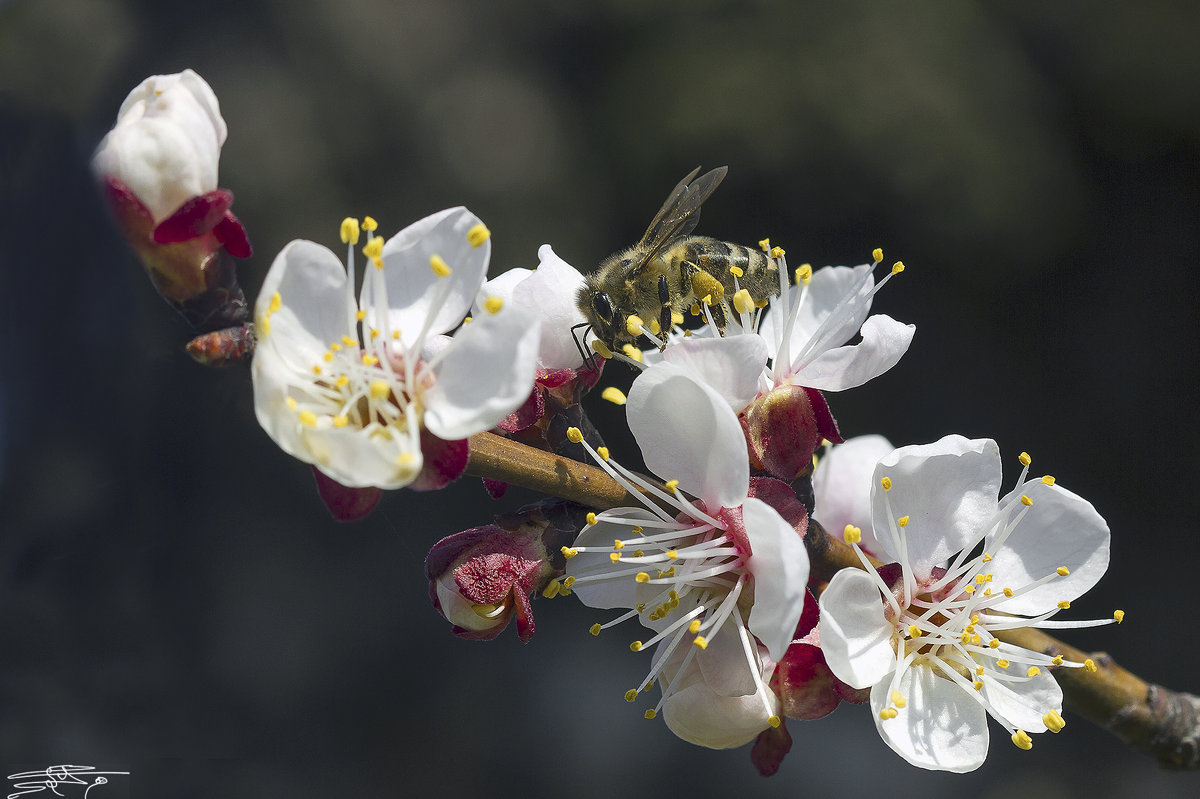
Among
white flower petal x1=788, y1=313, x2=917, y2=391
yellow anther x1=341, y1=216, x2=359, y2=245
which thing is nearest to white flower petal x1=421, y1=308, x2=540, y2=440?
yellow anther x1=341, y1=216, x2=359, y2=245

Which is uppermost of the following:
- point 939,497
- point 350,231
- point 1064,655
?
point 350,231

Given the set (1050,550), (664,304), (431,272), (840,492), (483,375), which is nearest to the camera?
(483,375)

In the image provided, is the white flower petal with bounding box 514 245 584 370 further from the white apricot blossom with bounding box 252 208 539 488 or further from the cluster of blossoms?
the white apricot blossom with bounding box 252 208 539 488

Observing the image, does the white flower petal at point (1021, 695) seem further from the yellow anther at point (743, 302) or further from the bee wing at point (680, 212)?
the bee wing at point (680, 212)

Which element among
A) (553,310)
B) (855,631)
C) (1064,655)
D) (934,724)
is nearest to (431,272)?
(553,310)

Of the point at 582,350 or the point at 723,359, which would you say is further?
the point at 582,350

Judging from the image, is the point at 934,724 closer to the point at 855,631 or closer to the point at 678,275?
the point at 855,631
